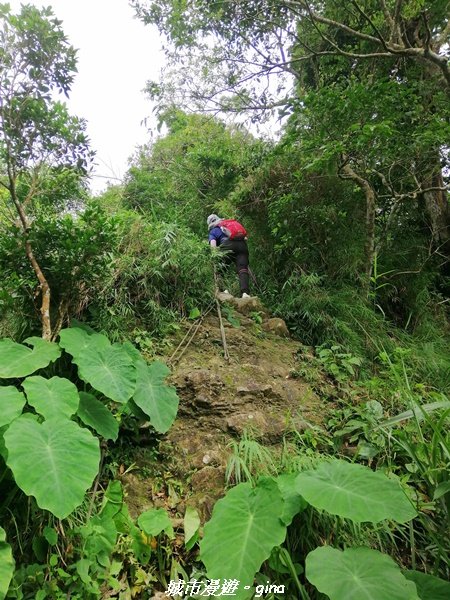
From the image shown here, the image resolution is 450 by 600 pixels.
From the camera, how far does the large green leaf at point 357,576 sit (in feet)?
4.00

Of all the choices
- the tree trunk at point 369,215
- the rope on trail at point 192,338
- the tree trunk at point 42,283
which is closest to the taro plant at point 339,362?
the rope on trail at point 192,338

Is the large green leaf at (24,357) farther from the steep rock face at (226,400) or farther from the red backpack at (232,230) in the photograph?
the red backpack at (232,230)

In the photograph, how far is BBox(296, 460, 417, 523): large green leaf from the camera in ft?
4.52

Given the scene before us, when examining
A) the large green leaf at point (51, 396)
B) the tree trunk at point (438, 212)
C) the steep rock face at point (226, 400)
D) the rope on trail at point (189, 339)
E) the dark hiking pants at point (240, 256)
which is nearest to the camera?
the large green leaf at point (51, 396)

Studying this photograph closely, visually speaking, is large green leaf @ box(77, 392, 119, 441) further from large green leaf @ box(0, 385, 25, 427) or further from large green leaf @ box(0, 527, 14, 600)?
large green leaf @ box(0, 527, 14, 600)

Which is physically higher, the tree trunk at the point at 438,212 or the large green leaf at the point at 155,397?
the tree trunk at the point at 438,212

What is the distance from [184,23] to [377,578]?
6030mm

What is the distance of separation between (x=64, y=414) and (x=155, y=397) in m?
0.59

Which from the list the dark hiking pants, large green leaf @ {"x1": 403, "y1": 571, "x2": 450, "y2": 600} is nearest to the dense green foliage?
large green leaf @ {"x1": 403, "y1": 571, "x2": 450, "y2": 600}

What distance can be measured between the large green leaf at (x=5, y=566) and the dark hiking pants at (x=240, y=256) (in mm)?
3531

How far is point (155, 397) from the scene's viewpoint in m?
2.18

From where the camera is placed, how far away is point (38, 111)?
2.38 metres

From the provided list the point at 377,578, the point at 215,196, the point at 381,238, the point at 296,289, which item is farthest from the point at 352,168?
the point at 377,578

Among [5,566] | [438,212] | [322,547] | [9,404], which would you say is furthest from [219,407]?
[438,212]
